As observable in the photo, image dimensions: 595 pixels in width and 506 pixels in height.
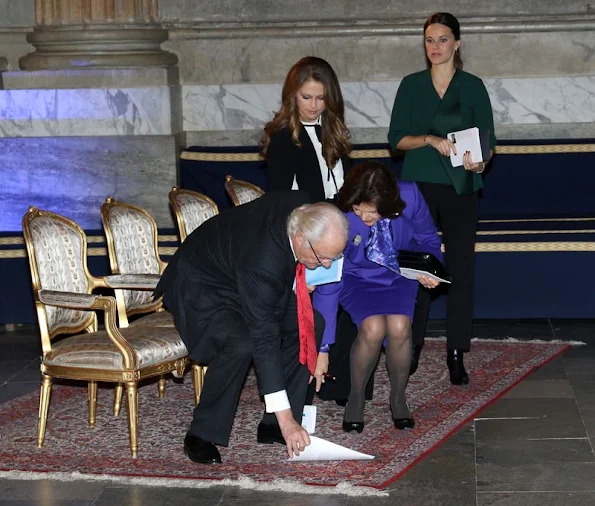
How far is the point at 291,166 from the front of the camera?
5746 millimetres

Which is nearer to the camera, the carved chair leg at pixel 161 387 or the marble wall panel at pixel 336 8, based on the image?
the carved chair leg at pixel 161 387

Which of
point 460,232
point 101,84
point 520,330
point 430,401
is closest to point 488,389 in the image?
point 430,401

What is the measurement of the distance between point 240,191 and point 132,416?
1946 millimetres

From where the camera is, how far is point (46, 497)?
16.1 feet

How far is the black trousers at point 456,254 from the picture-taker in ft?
20.7

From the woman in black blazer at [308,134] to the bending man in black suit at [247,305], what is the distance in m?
0.62

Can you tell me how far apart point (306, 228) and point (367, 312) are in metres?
1.10

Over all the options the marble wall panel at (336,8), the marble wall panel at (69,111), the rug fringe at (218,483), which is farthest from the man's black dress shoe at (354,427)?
the marble wall panel at (336,8)

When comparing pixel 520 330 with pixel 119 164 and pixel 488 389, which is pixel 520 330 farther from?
pixel 119 164

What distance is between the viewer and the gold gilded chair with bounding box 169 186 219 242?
21.1 ft

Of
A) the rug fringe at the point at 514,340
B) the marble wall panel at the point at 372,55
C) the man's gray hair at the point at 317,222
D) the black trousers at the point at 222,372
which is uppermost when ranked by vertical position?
the marble wall panel at the point at 372,55

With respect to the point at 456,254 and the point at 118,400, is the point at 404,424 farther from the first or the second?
the point at 118,400

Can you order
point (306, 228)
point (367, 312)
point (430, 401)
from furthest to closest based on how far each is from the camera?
1. point (430, 401)
2. point (367, 312)
3. point (306, 228)

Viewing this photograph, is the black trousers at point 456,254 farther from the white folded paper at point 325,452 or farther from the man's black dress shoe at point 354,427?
the white folded paper at point 325,452
